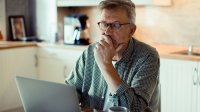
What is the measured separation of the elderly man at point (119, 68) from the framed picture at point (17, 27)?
9.07ft

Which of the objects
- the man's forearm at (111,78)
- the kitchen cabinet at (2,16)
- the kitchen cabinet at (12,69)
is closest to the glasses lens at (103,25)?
the man's forearm at (111,78)

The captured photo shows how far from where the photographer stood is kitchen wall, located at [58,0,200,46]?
3443 mm

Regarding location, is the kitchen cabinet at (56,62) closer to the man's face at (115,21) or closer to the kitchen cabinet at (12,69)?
the kitchen cabinet at (12,69)

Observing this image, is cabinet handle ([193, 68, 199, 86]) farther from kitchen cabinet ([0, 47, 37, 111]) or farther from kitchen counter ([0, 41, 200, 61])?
kitchen cabinet ([0, 47, 37, 111])

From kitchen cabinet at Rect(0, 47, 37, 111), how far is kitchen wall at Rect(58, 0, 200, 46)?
1.28m

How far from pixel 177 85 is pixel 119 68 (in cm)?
148

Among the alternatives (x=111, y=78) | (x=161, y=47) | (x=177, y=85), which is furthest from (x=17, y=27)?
(x=111, y=78)

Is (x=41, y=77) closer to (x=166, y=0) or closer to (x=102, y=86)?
(x=166, y=0)

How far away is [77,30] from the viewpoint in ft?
12.6

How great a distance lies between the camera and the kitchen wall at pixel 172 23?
3.44m

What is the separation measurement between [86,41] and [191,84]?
136 centimetres

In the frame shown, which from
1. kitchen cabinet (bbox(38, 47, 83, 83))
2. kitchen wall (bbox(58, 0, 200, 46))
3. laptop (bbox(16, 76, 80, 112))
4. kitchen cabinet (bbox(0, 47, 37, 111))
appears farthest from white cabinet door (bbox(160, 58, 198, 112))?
laptop (bbox(16, 76, 80, 112))

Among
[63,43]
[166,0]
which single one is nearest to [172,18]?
[166,0]

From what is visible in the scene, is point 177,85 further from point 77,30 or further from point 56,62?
point 56,62
